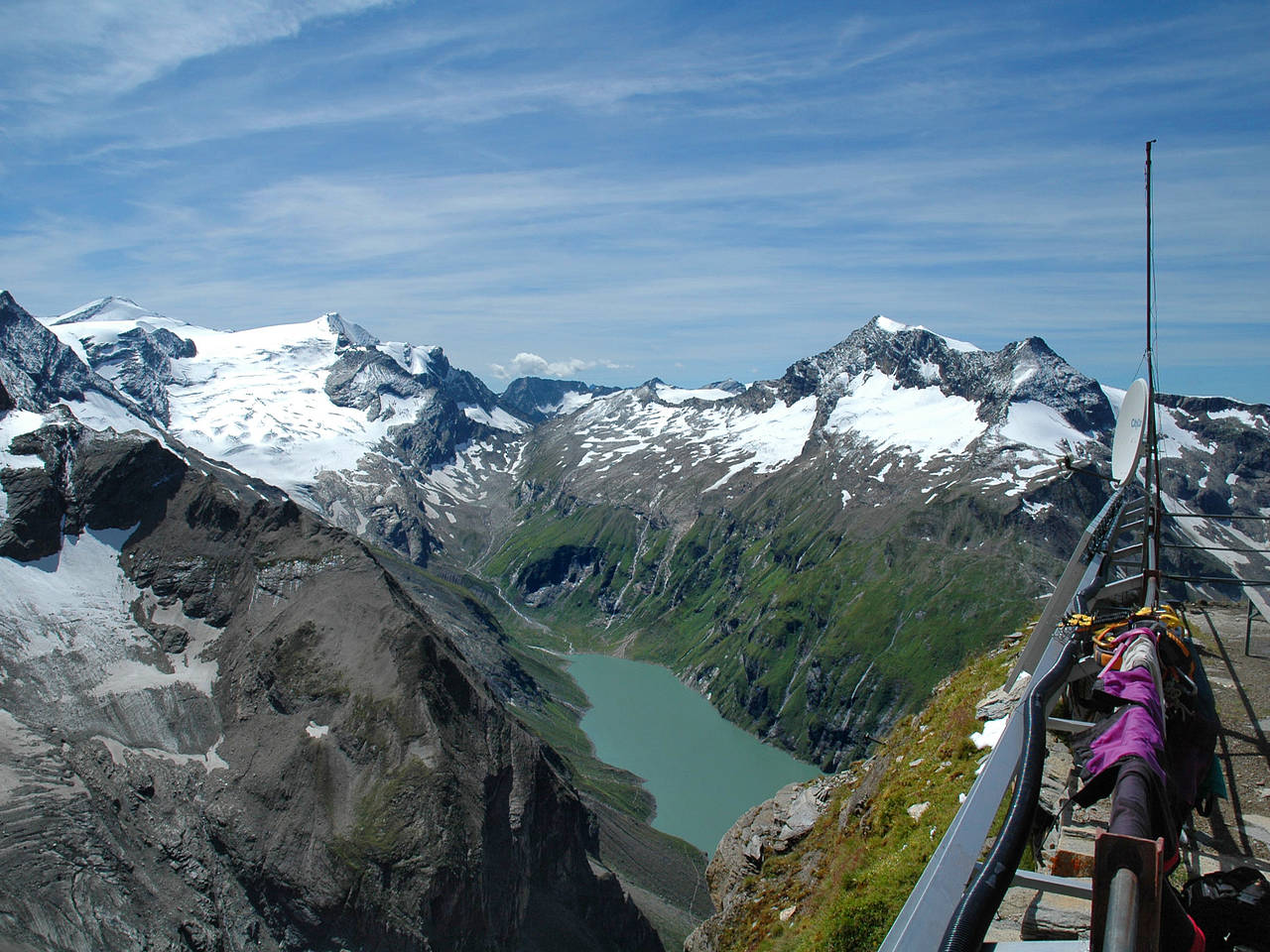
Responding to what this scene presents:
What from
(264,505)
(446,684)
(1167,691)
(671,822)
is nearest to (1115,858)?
(1167,691)

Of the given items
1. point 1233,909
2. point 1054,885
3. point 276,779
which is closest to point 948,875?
point 1054,885

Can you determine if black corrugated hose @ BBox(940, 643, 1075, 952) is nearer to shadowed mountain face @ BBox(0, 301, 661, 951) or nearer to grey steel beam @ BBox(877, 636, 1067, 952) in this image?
grey steel beam @ BBox(877, 636, 1067, 952)

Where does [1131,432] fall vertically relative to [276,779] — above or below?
above

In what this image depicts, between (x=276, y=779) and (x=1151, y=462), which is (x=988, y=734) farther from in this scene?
(x=276, y=779)

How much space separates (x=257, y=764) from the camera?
79562 mm

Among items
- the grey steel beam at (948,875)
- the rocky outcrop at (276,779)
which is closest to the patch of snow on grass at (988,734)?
the grey steel beam at (948,875)

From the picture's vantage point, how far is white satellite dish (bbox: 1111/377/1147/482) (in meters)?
18.4

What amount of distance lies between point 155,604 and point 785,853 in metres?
113

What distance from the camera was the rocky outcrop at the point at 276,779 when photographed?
65.5 m

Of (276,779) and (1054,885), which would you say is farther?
(276,779)

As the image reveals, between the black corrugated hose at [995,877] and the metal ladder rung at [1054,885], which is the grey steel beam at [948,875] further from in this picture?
the metal ladder rung at [1054,885]

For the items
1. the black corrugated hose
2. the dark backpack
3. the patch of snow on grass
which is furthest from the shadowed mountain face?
the black corrugated hose

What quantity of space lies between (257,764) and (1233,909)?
89842 mm

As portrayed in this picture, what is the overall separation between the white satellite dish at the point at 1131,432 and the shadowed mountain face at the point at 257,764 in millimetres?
63043
